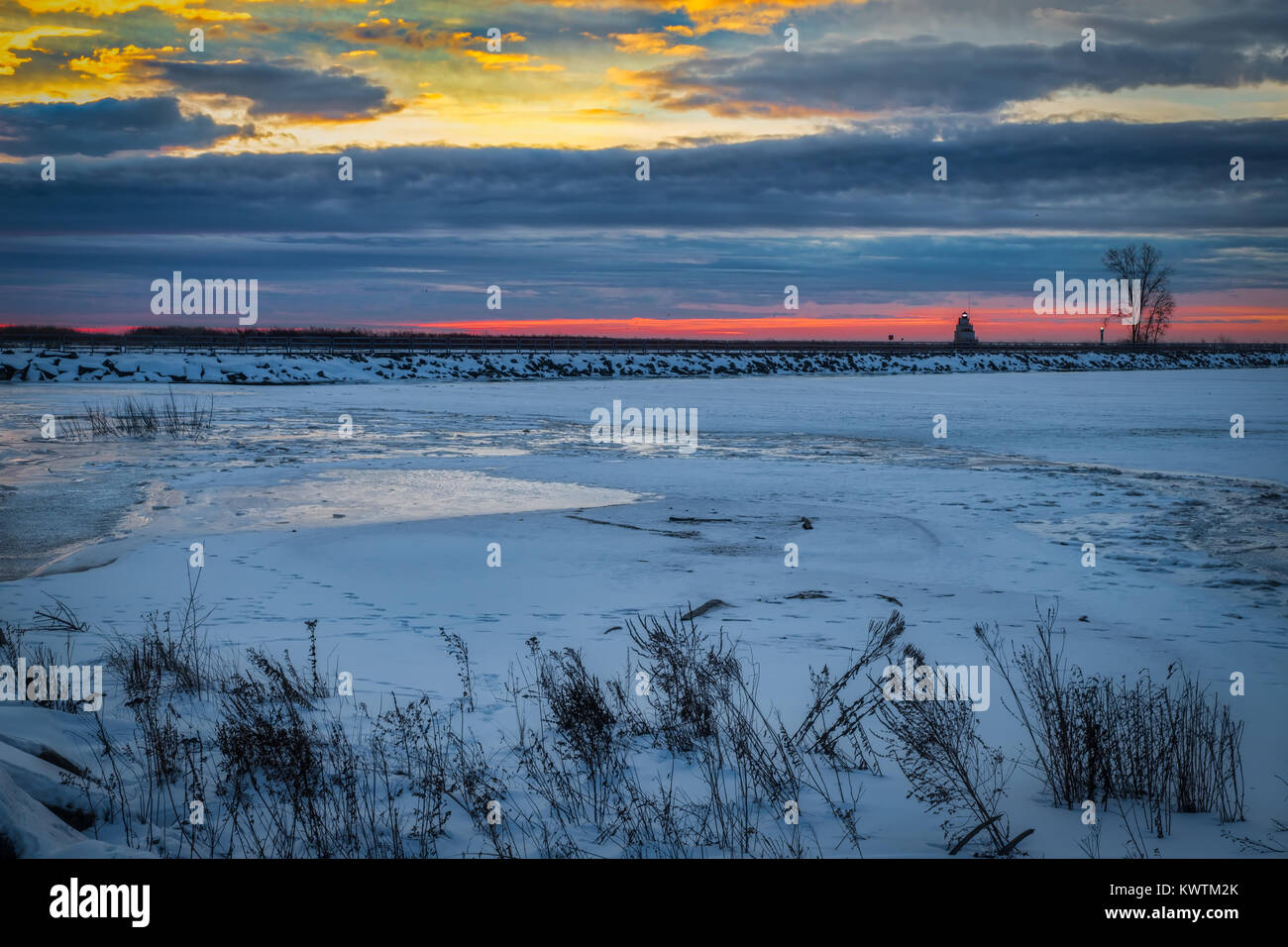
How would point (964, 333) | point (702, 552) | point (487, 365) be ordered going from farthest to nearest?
point (964, 333) < point (487, 365) < point (702, 552)

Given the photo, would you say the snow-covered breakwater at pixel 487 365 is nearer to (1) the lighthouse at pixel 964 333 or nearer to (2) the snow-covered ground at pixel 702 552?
(1) the lighthouse at pixel 964 333

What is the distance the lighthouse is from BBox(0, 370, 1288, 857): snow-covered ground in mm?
94591

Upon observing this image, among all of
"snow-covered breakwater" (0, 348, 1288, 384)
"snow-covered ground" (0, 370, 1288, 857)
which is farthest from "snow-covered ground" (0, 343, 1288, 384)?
"snow-covered ground" (0, 370, 1288, 857)

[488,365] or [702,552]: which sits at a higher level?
[488,365]

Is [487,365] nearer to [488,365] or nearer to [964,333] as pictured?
[488,365]

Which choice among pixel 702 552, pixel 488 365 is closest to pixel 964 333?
pixel 488 365

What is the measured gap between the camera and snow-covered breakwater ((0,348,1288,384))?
160 feet

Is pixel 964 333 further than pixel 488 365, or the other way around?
pixel 964 333

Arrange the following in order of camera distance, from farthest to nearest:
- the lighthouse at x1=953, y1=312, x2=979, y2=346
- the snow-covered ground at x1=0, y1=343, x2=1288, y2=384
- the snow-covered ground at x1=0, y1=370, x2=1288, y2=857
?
the lighthouse at x1=953, y1=312, x2=979, y2=346 → the snow-covered ground at x1=0, y1=343, x2=1288, y2=384 → the snow-covered ground at x1=0, y1=370, x2=1288, y2=857

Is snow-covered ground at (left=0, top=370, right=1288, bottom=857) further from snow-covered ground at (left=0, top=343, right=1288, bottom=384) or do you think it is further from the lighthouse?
the lighthouse

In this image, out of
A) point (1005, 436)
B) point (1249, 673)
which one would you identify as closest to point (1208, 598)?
point (1249, 673)

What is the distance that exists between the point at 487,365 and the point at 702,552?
174 ft

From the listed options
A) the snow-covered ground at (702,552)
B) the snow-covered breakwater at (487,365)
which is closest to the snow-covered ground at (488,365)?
the snow-covered breakwater at (487,365)

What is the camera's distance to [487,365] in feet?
206
